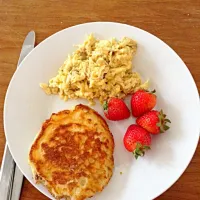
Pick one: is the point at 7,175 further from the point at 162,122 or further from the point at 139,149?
the point at 162,122

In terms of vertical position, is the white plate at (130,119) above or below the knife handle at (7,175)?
above

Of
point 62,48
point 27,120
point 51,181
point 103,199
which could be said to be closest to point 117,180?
point 103,199

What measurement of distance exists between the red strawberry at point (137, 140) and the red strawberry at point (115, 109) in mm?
83

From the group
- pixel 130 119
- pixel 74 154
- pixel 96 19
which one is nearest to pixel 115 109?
pixel 130 119

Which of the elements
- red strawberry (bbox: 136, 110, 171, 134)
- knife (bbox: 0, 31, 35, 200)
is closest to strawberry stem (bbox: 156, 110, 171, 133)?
red strawberry (bbox: 136, 110, 171, 134)

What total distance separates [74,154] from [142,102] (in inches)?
15.4

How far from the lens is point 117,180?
189 centimetres

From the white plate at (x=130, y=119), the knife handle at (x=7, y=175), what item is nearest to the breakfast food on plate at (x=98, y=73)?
the white plate at (x=130, y=119)

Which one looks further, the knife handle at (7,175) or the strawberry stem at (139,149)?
the knife handle at (7,175)

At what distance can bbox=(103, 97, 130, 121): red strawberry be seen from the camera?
1868mm

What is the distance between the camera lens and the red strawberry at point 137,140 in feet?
5.96

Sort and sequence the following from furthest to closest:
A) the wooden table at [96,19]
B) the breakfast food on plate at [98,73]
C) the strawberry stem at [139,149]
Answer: the wooden table at [96,19], the breakfast food on plate at [98,73], the strawberry stem at [139,149]

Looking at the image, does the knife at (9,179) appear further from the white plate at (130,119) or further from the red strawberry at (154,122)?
the red strawberry at (154,122)

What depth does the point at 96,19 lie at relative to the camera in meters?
2.19
